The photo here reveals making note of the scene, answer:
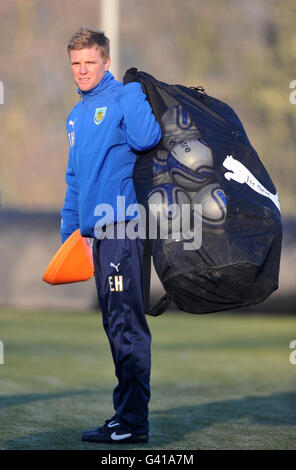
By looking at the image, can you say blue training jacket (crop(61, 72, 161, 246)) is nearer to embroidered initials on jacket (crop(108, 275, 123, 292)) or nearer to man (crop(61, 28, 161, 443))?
man (crop(61, 28, 161, 443))

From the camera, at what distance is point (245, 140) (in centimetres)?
494

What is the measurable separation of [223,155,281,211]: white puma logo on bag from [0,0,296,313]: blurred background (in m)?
17.1

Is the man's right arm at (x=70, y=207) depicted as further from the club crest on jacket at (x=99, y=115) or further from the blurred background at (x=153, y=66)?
the blurred background at (x=153, y=66)

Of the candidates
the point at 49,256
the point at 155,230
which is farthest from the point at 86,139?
the point at 49,256

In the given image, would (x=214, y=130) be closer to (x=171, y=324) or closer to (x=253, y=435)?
(x=253, y=435)

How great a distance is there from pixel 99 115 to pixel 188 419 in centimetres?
203

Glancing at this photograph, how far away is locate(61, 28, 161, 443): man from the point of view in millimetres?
4852

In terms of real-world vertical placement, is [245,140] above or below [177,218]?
above

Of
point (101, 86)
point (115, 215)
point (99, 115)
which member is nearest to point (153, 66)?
point (101, 86)

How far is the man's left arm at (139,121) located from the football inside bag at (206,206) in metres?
0.08

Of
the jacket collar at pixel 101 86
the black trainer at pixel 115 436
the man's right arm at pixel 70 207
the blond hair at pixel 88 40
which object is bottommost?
the black trainer at pixel 115 436

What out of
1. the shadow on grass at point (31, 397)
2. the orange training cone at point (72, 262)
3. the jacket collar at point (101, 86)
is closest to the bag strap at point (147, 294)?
the orange training cone at point (72, 262)

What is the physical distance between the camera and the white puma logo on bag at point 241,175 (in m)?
4.74

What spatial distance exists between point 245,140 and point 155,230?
0.67 metres
